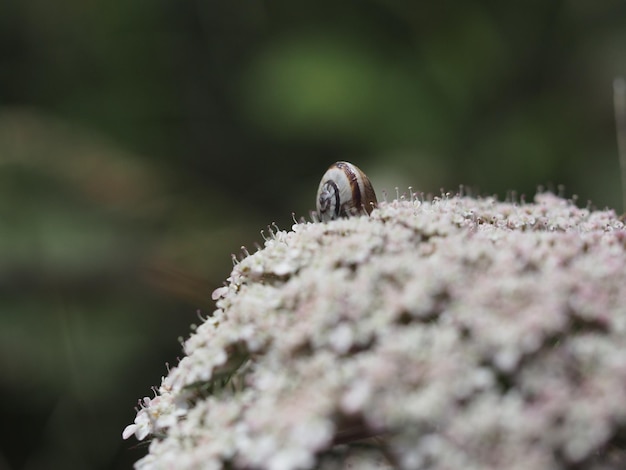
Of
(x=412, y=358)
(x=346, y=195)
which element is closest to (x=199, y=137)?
(x=346, y=195)

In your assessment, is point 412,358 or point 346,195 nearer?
point 412,358

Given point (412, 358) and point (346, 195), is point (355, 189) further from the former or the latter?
point (412, 358)

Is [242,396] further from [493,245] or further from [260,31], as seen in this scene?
[260,31]

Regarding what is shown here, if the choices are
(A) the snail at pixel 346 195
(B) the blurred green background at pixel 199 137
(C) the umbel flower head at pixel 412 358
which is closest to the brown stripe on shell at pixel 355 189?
(A) the snail at pixel 346 195

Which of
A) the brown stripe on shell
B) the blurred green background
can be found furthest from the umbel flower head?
the blurred green background

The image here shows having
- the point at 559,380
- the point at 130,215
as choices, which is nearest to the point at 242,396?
the point at 559,380

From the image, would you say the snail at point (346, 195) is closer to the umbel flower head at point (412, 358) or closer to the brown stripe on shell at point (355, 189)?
the brown stripe on shell at point (355, 189)
